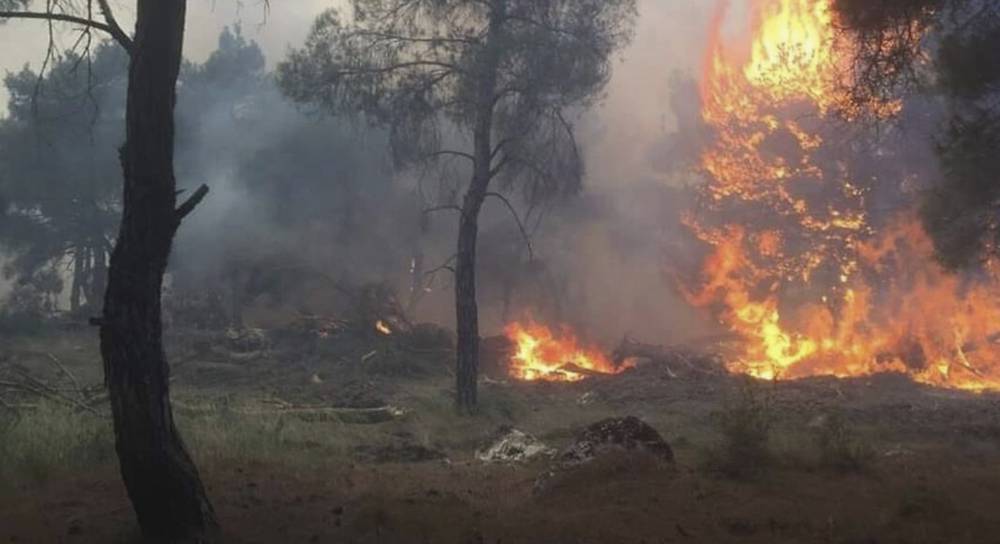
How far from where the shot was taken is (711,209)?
112 feet

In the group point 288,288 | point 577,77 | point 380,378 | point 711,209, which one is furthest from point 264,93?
point 577,77

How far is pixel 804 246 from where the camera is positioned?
103ft

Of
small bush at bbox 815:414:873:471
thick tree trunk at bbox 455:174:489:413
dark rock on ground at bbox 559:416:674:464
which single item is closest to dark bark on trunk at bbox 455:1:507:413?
thick tree trunk at bbox 455:174:489:413

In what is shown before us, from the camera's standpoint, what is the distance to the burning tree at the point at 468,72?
1523 cm

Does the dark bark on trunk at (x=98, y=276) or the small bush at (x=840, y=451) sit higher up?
the dark bark on trunk at (x=98, y=276)

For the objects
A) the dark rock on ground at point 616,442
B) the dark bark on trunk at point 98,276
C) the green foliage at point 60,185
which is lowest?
the dark rock on ground at point 616,442

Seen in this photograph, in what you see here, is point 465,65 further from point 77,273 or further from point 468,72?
point 77,273

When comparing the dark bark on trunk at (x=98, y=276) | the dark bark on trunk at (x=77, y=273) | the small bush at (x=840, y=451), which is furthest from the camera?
the dark bark on trunk at (x=77, y=273)

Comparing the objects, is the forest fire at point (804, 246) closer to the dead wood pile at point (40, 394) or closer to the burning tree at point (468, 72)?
the burning tree at point (468, 72)

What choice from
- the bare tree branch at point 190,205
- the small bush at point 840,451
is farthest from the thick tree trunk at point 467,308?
the bare tree branch at point 190,205

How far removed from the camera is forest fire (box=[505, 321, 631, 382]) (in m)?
22.3

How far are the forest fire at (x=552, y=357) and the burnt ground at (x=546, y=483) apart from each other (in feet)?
23.1

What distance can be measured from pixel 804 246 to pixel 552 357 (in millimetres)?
12873

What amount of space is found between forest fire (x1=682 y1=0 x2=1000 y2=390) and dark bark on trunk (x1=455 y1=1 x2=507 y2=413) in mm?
10667
